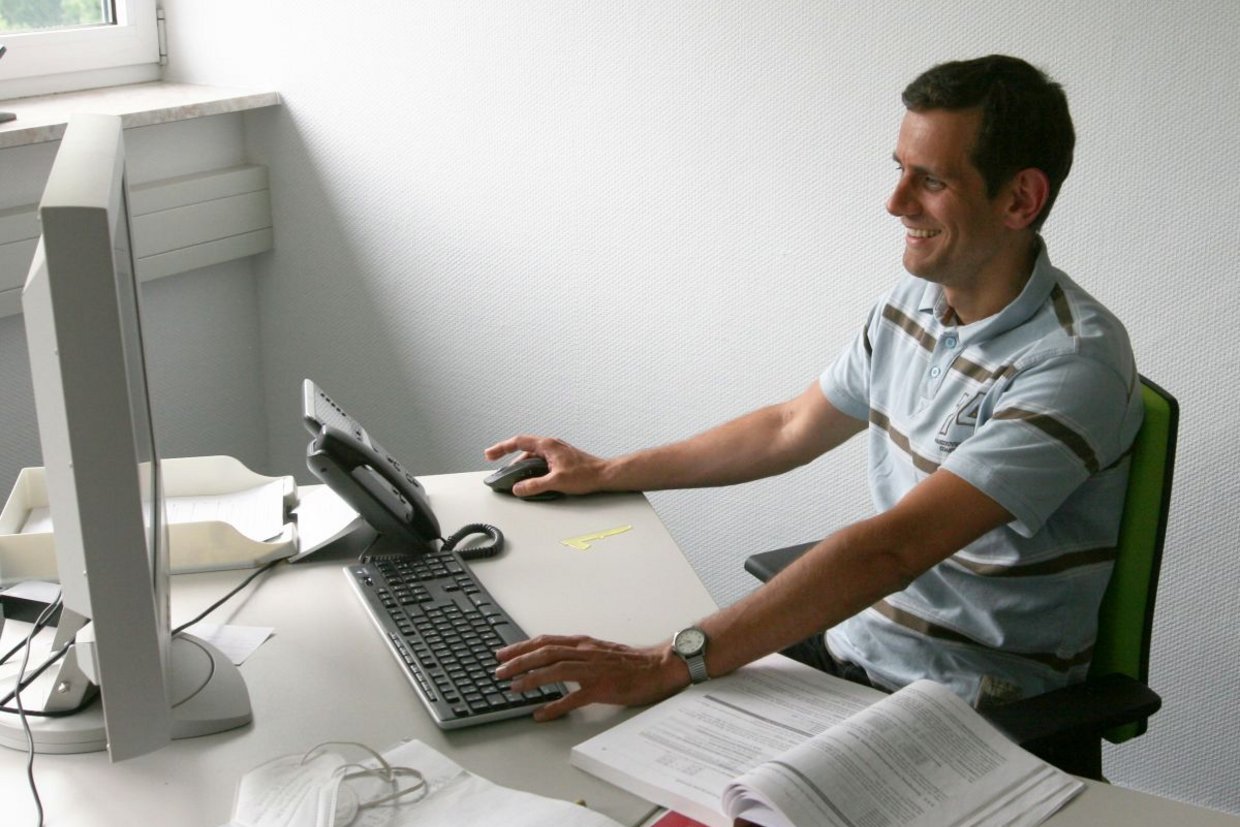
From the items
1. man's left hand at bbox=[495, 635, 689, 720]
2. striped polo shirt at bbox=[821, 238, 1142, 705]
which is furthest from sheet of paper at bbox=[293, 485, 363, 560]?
striped polo shirt at bbox=[821, 238, 1142, 705]

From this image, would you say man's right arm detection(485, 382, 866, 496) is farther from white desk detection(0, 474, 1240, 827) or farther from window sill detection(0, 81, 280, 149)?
window sill detection(0, 81, 280, 149)

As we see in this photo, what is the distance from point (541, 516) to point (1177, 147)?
117 cm

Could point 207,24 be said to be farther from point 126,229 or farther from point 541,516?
point 126,229

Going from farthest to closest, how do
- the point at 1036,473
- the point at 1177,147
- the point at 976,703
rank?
1. the point at 1177,147
2. the point at 976,703
3. the point at 1036,473

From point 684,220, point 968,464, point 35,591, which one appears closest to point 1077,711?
point 968,464

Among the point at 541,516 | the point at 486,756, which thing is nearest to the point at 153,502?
the point at 486,756

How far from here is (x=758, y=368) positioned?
2.66m

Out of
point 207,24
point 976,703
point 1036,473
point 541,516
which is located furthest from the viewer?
point 207,24

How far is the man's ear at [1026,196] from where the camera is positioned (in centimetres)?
168

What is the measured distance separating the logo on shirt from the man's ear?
A: 0.77ft

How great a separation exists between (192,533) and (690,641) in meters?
0.66

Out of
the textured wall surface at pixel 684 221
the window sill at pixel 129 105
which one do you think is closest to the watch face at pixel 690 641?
the textured wall surface at pixel 684 221

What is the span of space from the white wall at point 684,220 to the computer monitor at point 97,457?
1.48 metres

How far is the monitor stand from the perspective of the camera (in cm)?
129
